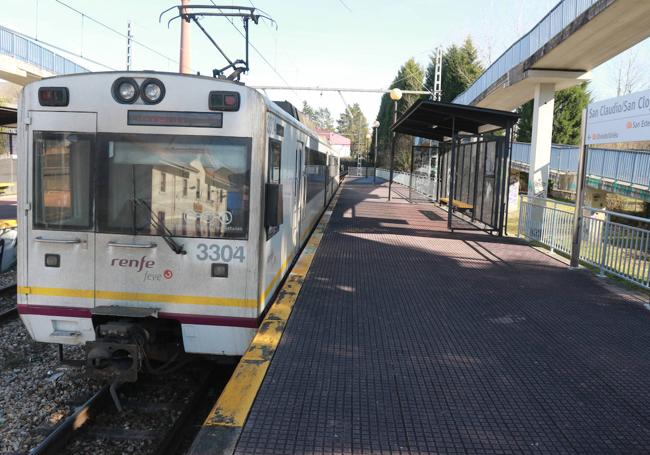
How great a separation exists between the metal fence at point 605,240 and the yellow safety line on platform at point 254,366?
458cm

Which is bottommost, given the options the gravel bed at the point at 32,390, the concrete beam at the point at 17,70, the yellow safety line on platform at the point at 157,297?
the gravel bed at the point at 32,390

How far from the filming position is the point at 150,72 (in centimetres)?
467

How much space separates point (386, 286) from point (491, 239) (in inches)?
227

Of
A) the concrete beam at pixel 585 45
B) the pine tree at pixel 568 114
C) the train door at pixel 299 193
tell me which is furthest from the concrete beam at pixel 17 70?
the pine tree at pixel 568 114

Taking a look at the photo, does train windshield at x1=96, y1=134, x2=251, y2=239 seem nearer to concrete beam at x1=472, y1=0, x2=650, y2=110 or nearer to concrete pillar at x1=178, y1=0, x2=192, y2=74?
concrete beam at x1=472, y1=0, x2=650, y2=110

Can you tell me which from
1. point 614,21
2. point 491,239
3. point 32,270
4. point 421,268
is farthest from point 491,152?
point 32,270

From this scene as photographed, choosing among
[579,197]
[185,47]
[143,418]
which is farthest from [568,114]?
[143,418]

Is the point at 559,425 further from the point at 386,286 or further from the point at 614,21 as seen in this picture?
the point at 614,21

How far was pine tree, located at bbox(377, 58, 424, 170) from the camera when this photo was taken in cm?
5675

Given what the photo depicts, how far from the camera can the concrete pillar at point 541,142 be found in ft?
46.5

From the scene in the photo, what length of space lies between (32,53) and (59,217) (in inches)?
762

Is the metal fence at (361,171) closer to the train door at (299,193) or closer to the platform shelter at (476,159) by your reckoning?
the platform shelter at (476,159)

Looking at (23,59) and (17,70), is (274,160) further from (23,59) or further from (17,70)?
(23,59)

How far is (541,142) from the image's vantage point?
14.3 m
